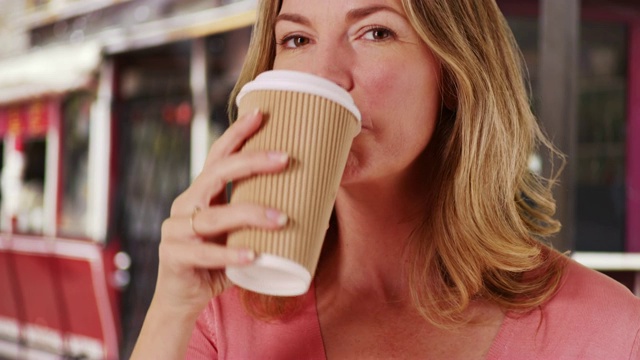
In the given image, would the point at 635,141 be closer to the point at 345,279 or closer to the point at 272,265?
the point at 345,279

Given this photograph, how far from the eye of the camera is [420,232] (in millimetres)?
1114

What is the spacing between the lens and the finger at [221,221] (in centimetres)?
65

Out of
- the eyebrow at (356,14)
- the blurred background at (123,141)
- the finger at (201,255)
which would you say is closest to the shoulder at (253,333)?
the finger at (201,255)

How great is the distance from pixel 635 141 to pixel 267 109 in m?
2.77

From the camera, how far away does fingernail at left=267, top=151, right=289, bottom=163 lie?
2.15 feet

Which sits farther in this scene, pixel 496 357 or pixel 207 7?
pixel 207 7

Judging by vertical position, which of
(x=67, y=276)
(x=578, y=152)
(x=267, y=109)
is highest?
(x=267, y=109)

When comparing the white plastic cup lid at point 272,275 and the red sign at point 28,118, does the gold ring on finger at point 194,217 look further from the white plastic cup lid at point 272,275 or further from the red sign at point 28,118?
the red sign at point 28,118

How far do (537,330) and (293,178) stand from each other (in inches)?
19.9

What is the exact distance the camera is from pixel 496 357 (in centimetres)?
96

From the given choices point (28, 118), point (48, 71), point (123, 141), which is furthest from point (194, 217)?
point (28, 118)

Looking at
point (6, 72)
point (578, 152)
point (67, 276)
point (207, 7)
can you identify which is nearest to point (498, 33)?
point (578, 152)

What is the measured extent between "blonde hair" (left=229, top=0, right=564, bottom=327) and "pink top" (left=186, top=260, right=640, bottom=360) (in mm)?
26

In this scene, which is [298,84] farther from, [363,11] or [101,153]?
[101,153]
